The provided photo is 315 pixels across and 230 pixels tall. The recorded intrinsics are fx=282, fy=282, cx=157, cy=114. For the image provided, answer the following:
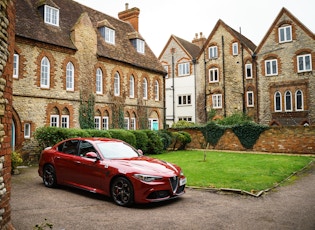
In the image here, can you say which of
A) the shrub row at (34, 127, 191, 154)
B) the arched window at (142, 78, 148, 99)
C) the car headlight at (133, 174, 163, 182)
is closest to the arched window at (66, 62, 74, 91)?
the shrub row at (34, 127, 191, 154)

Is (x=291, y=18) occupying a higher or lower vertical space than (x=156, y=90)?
higher

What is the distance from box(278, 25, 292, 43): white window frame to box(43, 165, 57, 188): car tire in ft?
97.5

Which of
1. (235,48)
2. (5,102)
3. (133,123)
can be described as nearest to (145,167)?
(5,102)

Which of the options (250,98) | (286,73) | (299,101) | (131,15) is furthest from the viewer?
(250,98)

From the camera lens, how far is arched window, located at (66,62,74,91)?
2045cm

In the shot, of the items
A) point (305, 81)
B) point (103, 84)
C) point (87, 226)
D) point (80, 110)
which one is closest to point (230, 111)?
point (305, 81)

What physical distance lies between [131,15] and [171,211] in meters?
28.3

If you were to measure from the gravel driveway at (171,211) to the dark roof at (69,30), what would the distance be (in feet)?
41.9

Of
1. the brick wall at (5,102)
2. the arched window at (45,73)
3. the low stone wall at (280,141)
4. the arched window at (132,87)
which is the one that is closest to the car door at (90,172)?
the brick wall at (5,102)

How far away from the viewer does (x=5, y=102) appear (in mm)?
5012

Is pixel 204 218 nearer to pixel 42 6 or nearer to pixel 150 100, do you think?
pixel 42 6

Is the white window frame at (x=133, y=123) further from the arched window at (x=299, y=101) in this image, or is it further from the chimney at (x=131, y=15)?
the arched window at (x=299, y=101)

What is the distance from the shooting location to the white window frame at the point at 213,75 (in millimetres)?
35469

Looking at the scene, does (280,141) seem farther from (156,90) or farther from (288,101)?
(156,90)
